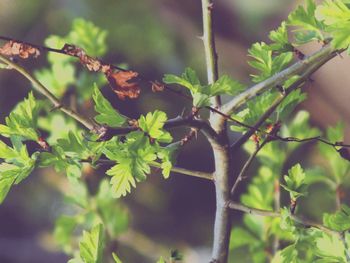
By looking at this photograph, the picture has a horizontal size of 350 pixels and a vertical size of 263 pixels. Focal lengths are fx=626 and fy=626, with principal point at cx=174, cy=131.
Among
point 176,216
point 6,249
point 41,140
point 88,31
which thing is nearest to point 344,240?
point 41,140

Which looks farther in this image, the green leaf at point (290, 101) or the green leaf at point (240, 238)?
the green leaf at point (240, 238)

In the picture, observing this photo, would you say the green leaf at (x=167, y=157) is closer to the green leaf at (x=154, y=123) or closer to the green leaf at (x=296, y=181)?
the green leaf at (x=154, y=123)

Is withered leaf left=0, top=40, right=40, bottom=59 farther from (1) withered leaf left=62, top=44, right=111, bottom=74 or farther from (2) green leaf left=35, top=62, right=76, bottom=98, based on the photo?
(2) green leaf left=35, top=62, right=76, bottom=98

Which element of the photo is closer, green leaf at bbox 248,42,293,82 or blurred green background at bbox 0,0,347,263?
green leaf at bbox 248,42,293,82

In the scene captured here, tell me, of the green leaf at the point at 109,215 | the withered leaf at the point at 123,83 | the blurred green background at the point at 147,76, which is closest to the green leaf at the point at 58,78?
the green leaf at the point at 109,215

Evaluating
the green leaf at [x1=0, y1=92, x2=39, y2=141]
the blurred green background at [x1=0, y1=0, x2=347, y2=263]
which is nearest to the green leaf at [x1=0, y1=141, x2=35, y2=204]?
the green leaf at [x1=0, y1=92, x2=39, y2=141]

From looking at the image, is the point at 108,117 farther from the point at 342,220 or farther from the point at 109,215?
A: the point at 109,215
